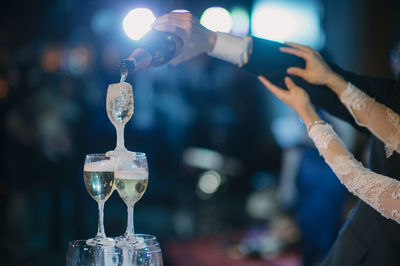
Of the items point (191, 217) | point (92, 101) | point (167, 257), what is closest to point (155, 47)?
point (167, 257)

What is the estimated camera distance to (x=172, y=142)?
8289 millimetres

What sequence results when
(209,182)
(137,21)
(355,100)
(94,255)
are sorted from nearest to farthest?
(94,255)
(355,100)
(137,21)
(209,182)

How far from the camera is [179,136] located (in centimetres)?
845

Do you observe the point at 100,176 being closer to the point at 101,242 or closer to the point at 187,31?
the point at 101,242

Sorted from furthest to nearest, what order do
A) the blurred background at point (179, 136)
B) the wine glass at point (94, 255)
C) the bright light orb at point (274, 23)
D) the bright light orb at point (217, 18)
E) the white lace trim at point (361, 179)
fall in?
the bright light orb at point (274, 23) → the bright light orb at point (217, 18) → the blurred background at point (179, 136) → the white lace trim at point (361, 179) → the wine glass at point (94, 255)

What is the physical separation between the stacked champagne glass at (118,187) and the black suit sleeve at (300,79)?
23.0 inches

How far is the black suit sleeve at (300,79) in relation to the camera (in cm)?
164

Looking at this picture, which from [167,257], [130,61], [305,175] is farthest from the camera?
[167,257]

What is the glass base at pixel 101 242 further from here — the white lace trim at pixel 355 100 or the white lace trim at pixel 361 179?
the white lace trim at pixel 355 100

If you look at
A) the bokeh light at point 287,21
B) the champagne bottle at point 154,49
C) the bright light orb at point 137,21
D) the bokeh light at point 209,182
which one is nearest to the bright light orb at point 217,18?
the bokeh light at point 287,21

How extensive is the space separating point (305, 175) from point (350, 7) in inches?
187

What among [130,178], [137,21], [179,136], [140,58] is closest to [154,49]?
[140,58]

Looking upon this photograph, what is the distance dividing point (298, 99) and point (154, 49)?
55cm

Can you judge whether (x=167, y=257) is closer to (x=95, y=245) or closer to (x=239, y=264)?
(x=239, y=264)
